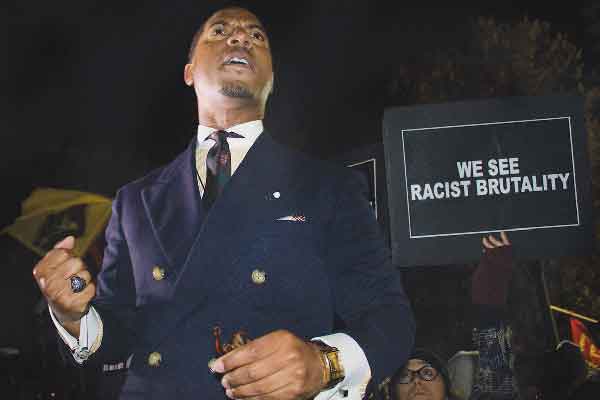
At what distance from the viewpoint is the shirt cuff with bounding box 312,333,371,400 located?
6.41 ft

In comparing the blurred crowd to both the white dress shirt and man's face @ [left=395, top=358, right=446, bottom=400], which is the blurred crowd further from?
the white dress shirt

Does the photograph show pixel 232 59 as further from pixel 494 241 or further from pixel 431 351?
pixel 431 351

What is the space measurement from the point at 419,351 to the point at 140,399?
426cm

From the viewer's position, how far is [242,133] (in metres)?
2.59

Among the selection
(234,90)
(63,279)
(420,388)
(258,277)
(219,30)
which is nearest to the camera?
(63,279)

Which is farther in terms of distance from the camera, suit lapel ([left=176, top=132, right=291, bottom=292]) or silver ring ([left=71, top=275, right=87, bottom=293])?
suit lapel ([left=176, top=132, right=291, bottom=292])

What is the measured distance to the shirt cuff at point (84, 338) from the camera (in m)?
2.22

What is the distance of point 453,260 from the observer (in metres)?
3.52

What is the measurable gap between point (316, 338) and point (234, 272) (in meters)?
0.40

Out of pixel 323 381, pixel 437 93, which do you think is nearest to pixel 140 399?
pixel 323 381

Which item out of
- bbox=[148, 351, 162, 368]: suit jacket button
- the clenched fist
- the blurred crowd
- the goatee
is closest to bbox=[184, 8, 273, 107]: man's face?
the goatee

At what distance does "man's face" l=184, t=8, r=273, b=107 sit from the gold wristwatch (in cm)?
116

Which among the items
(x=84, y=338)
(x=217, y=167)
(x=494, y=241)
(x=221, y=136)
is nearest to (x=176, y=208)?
(x=217, y=167)

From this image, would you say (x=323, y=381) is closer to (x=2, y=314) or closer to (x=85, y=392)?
(x=85, y=392)
